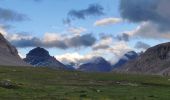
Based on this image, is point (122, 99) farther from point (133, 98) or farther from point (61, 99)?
point (61, 99)

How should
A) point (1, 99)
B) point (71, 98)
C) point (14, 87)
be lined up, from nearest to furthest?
point (1, 99) → point (71, 98) → point (14, 87)

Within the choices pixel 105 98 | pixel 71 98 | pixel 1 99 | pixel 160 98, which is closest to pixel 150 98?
pixel 160 98

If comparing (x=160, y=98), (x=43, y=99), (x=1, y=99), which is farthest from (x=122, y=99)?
(x=1, y=99)

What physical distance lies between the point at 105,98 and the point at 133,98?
248 inches

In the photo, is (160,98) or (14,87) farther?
(14,87)

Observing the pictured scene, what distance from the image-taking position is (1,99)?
79.0 meters

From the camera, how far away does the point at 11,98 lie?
82312 mm

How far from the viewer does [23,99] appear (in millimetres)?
81875

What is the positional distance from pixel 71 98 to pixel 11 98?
36.4 feet

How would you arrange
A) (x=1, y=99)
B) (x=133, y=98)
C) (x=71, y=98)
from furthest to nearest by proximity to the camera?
1. (x=133, y=98)
2. (x=71, y=98)
3. (x=1, y=99)

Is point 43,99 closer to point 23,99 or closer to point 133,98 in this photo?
point 23,99

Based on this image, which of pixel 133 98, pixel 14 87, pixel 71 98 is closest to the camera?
pixel 71 98

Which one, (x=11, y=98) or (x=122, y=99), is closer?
(x=11, y=98)

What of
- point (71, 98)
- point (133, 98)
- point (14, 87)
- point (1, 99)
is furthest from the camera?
point (14, 87)
